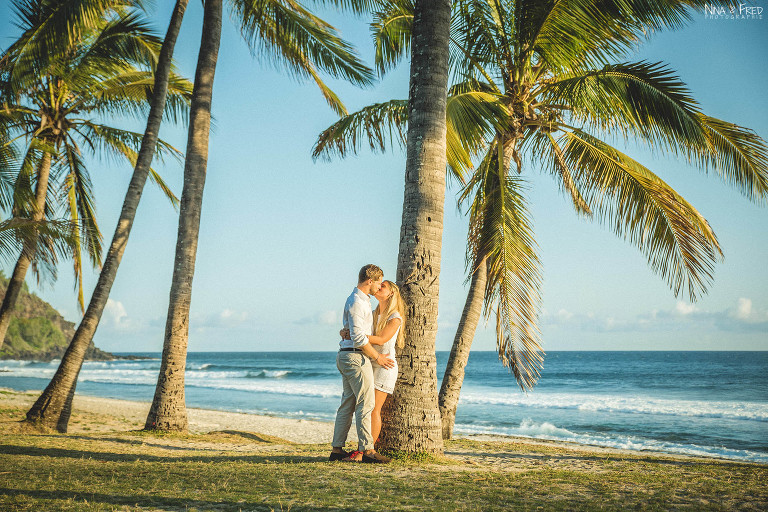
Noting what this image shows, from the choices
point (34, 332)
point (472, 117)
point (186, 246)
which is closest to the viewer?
point (472, 117)

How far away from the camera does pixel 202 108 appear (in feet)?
30.0

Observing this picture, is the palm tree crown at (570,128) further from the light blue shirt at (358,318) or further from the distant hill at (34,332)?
the distant hill at (34,332)

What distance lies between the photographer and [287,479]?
4.22 meters

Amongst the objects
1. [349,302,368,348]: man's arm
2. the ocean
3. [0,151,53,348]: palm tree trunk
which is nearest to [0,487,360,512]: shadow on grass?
[349,302,368,348]: man's arm

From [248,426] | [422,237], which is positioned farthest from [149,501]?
[248,426]

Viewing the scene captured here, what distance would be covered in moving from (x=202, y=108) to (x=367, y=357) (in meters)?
6.27

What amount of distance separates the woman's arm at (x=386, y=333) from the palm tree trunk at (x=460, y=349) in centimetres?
316

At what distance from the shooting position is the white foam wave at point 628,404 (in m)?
20.2

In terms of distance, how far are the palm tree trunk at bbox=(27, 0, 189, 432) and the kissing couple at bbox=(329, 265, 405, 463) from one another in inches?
227

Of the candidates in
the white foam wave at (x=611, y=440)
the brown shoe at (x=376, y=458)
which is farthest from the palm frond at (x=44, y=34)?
the white foam wave at (x=611, y=440)

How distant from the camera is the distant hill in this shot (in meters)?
62.0

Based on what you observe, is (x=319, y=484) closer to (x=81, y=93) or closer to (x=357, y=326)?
(x=357, y=326)

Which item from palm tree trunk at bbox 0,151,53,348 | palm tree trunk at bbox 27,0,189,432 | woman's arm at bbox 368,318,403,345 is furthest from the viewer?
palm tree trunk at bbox 0,151,53,348

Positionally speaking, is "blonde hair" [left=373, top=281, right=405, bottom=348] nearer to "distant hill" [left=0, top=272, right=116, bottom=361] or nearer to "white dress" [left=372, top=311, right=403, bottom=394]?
"white dress" [left=372, top=311, right=403, bottom=394]
